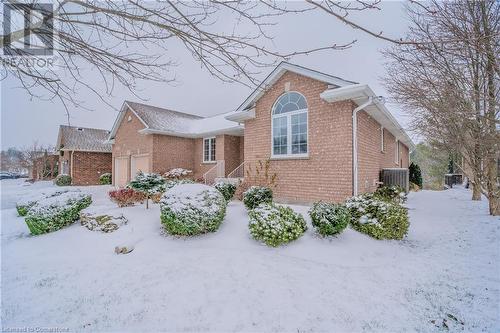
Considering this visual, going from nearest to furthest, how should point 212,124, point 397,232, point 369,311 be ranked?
point 369,311 < point 397,232 < point 212,124

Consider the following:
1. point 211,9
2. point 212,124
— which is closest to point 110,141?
point 212,124

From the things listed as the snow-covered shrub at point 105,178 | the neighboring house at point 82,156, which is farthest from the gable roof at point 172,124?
the neighboring house at point 82,156

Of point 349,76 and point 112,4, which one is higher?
point 349,76

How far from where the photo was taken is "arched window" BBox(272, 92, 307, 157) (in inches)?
370

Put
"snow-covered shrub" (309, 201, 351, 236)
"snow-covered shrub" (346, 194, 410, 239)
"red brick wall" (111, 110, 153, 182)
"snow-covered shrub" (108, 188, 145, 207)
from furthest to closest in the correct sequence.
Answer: "red brick wall" (111, 110, 153, 182), "snow-covered shrub" (108, 188, 145, 207), "snow-covered shrub" (346, 194, 410, 239), "snow-covered shrub" (309, 201, 351, 236)

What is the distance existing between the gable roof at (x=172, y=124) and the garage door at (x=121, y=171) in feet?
8.16

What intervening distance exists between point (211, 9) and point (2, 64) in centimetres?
265

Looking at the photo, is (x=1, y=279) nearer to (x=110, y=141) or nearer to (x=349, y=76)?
(x=349, y=76)

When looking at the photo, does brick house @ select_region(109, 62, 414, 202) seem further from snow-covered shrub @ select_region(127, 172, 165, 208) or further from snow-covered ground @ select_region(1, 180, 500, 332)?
snow-covered shrub @ select_region(127, 172, 165, 208)

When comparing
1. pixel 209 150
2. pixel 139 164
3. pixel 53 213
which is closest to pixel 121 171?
pixel 139 164

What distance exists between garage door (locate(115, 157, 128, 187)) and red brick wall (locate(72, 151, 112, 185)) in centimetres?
610

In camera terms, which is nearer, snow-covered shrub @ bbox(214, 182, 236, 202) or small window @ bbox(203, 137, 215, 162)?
snow-covered shrub @ bbox(214, 182, 236, 202)

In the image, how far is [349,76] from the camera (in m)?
9.16

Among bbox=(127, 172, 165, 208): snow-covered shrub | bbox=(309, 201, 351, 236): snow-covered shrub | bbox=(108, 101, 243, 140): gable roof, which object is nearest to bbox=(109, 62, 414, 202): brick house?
bbox=(309, 201, 351, 236): snow-covered shrub
